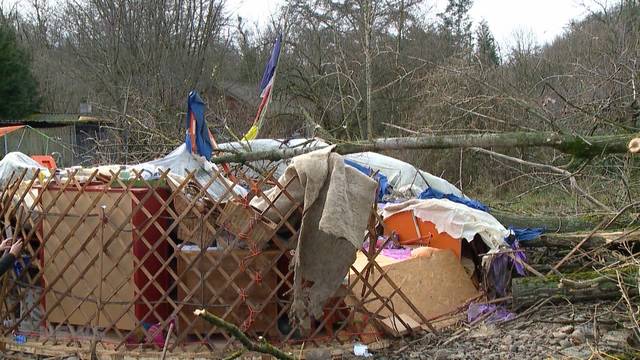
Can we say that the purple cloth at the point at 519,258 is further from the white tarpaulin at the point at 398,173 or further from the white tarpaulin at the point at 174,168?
the white tarpaulin at the point at 398,173

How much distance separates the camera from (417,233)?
5.61m

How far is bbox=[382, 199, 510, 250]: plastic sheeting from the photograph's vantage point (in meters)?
5.23

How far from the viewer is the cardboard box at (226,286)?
4.12 m

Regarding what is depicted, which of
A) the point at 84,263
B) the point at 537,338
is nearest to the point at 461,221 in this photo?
the point at 537,338

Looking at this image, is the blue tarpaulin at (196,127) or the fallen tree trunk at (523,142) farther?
the blue tarpaulin at (196,127)

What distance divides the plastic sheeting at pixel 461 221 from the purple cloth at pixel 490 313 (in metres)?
0.55

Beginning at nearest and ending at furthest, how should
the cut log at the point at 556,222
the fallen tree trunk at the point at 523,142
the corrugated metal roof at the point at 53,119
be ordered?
the fallen tree trunk at the point at 523,142 → the cut log at the point at 556,222 → the corrugated metal roof at the point at 53,119

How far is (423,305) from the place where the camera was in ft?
16.0

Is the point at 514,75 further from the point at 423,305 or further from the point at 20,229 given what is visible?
the point at 20,229

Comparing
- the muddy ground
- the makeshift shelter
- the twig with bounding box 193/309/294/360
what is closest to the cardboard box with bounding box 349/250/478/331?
the makeshift shelter

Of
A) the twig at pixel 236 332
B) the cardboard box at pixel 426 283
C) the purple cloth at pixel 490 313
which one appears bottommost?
the purple cloth at pixel 490 313

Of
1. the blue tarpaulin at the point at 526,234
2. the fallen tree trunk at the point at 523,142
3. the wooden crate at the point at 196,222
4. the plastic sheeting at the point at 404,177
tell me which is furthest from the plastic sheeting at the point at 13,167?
the blue tarpaulin at the point at 526,234

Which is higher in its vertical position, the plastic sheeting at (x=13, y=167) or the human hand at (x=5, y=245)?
the plastic sheeting at (x=13, y=167)

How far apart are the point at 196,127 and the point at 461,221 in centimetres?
231
